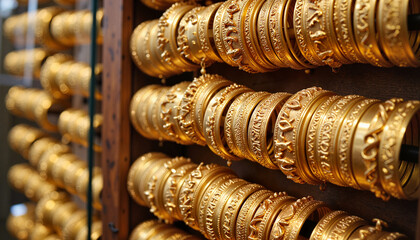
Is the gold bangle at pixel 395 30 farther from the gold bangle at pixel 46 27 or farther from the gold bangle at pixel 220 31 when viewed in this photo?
the gold bangle at pixel 46 27

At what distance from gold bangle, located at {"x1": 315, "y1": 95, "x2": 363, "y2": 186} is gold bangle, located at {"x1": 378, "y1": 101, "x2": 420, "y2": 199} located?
0.08 m

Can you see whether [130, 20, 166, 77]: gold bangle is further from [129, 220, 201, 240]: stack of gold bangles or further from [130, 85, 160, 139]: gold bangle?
[129, 220, 201, 240]: stack of gold bangles

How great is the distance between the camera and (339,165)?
0.73 meters

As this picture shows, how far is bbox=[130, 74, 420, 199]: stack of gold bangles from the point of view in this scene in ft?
2.22

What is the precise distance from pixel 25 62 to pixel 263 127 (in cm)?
182

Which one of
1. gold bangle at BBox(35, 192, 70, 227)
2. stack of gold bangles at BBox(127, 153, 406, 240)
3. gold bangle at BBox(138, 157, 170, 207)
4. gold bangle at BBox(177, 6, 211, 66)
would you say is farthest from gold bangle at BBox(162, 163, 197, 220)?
gold bangle at BBox(35, 192, 70, 227)

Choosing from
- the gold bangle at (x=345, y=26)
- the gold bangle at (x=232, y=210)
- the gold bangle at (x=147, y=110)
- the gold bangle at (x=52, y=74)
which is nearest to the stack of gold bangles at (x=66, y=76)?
the gold bangle at (x=52, y=74)

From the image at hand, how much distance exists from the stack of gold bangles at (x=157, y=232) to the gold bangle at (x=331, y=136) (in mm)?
627

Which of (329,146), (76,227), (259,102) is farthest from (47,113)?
(329,146)

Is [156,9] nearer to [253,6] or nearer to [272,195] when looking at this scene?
[253,6]

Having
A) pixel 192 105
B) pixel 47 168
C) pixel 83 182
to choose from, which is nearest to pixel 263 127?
pixel 192 105

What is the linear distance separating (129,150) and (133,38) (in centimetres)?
38

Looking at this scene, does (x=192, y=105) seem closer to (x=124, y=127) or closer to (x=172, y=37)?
(x=172, y=37)

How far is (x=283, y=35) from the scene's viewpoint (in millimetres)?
853
